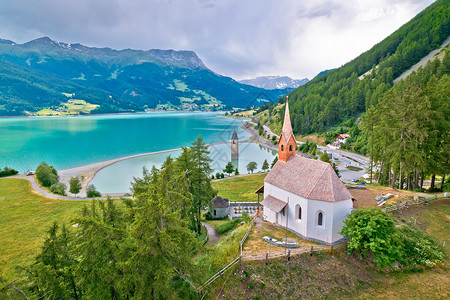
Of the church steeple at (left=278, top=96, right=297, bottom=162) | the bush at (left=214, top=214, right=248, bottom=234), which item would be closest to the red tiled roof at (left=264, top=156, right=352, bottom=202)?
the church steeple at (left=278, top=96, right=297, bottom=162)

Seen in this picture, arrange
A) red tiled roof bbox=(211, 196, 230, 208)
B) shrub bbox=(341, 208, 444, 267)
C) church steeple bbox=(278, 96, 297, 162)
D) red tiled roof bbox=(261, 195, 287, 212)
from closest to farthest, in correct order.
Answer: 1. shrub bbox=(341, 208, 444, 267)
2. red tiled roof bbox=(261, 195, 287, 212)
3. church steeple bbox=(278, 96, 297, 162)
4. red tiled roof bbox=(211, 196, 230, 208)

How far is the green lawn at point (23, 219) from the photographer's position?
24.8m

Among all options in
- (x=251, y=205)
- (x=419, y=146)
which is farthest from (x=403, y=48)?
(x=251, y=205)

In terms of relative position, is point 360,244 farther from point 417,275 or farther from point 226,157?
point 226,157

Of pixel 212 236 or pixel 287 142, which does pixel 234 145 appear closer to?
pixel 287 142

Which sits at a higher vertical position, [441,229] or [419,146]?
[419,146]

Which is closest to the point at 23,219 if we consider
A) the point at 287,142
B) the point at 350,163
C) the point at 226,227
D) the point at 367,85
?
the point at 226,227

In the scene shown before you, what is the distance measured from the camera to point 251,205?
39594 millimetres

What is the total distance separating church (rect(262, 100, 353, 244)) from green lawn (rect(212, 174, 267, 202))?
1752 cm

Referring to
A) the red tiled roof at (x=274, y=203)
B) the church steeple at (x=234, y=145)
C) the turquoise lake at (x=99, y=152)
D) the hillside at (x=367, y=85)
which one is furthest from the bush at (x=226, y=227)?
the hillside at (x=367, y=85)

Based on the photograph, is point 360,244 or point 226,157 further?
point 226,157

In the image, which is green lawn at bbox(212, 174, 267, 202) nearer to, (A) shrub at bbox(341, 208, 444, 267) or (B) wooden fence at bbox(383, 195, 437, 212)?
(B) wooden fence at bbox(383, 195, 437, 212)

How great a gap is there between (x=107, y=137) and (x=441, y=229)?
5786 inches

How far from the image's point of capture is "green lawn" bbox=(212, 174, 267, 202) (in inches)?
1766
